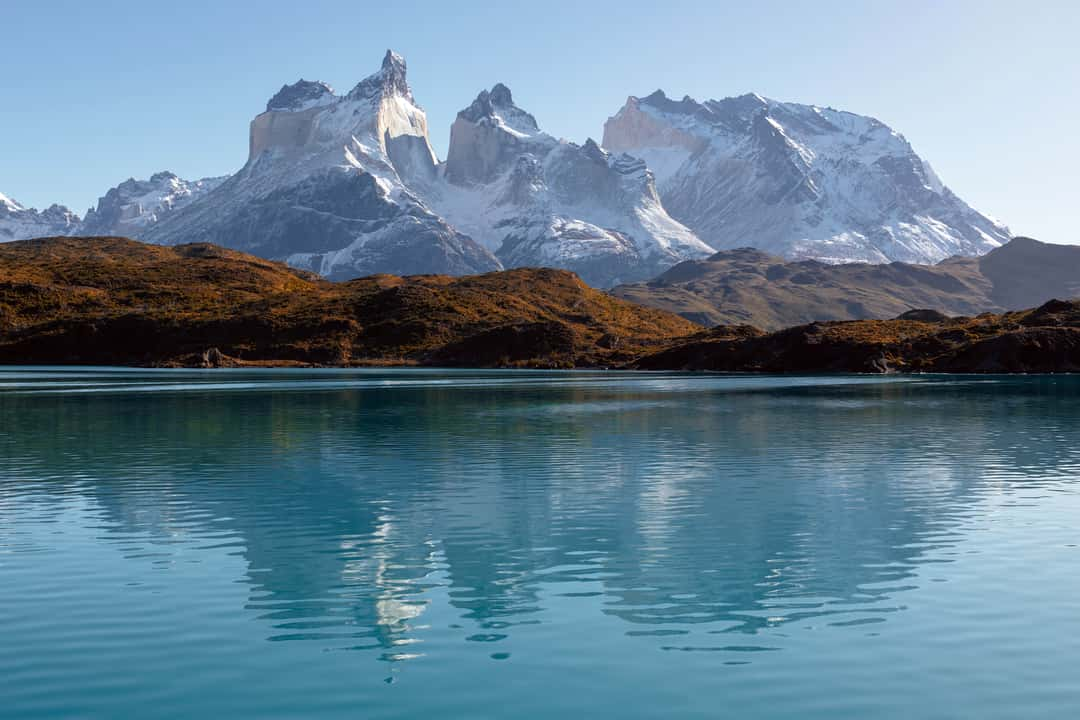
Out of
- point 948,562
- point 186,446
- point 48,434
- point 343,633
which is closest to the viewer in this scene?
point 343,633

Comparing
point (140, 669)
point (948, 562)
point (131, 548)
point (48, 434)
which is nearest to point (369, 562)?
point (131, 548)

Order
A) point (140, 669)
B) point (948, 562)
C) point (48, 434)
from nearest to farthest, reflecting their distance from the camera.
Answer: point (140, 669) → point (948, 562) → point (48, 434)

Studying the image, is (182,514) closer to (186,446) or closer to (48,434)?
(186,446)

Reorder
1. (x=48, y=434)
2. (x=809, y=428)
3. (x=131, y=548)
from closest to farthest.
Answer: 1. (x=131, y=548)
2. (x=48, y=434)
3. (x=809, y=428)

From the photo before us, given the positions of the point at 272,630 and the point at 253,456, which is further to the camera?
the point at 253,456

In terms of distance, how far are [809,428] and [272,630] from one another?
69.1 meters

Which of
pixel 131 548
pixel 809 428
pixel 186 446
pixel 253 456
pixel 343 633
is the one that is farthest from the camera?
pixel 809 428

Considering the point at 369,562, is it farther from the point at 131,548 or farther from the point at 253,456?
the point at 253,456

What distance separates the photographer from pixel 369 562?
33.8m

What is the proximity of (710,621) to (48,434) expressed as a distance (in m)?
68.0

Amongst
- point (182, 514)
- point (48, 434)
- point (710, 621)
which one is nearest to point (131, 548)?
point (182, 514)

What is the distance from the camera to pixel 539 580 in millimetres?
31031

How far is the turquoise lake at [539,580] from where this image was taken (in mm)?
20688

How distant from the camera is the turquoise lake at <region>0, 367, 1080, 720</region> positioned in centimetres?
2069
